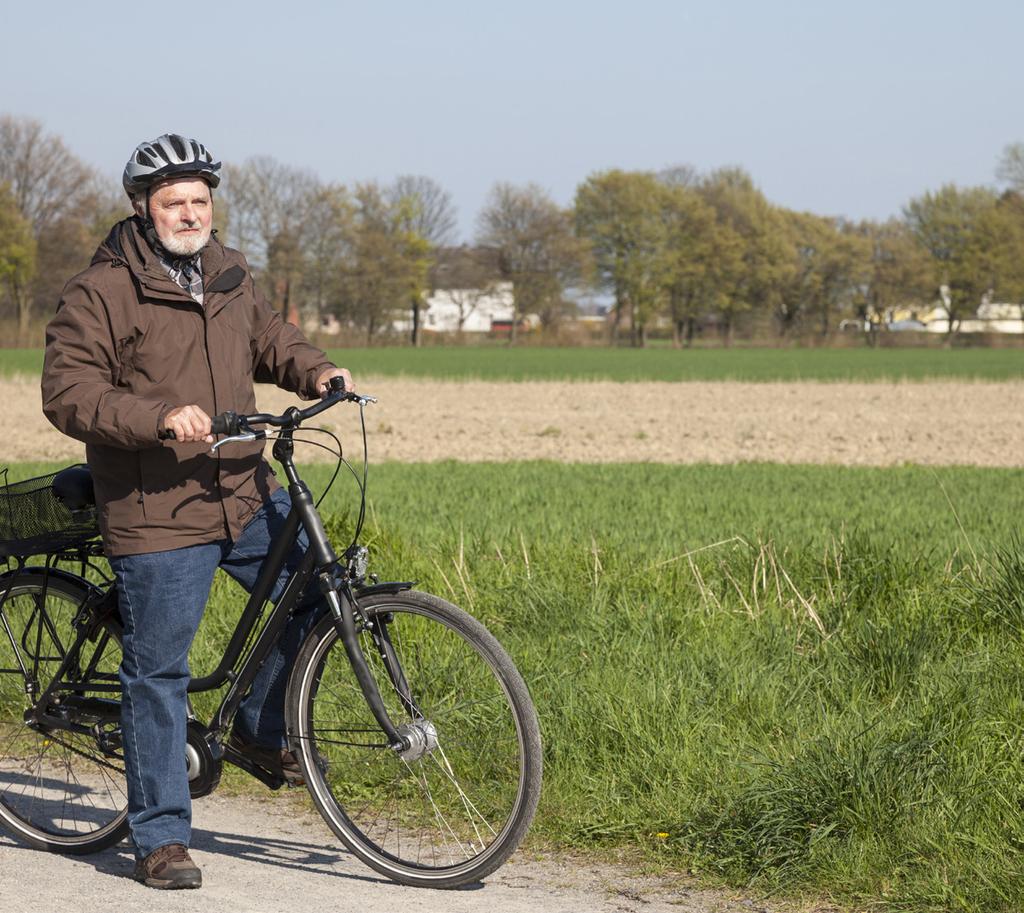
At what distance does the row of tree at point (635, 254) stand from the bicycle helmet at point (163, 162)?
9260 centimetres

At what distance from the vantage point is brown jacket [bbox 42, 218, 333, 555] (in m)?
4.31

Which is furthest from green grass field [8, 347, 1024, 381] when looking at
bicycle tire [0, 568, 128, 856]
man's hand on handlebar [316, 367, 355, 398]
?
man's hand on handlebar [316, 367, 355, 398]

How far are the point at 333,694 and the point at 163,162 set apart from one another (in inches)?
65.5

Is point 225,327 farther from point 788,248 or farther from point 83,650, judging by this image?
point 788,248

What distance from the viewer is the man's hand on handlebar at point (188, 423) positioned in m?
4.11

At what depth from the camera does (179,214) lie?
14.5 feet

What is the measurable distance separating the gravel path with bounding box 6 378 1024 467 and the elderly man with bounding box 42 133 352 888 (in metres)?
17.6

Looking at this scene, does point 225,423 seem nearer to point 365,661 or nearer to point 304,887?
point 365,661

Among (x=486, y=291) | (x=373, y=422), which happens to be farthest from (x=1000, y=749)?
(x=486, y=291)

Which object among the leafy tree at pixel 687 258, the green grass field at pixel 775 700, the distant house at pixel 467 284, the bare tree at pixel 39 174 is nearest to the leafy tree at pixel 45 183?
the bare tree at pixel 39 174

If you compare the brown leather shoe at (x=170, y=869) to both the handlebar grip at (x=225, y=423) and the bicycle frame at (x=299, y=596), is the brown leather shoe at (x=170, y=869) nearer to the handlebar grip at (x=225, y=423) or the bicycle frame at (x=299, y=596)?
the bicycle frame at (x=299, y=596)

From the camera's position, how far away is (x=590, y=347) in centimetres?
10369

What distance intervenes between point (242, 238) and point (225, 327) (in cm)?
9763

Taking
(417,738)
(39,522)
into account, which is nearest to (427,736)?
(417,738)
